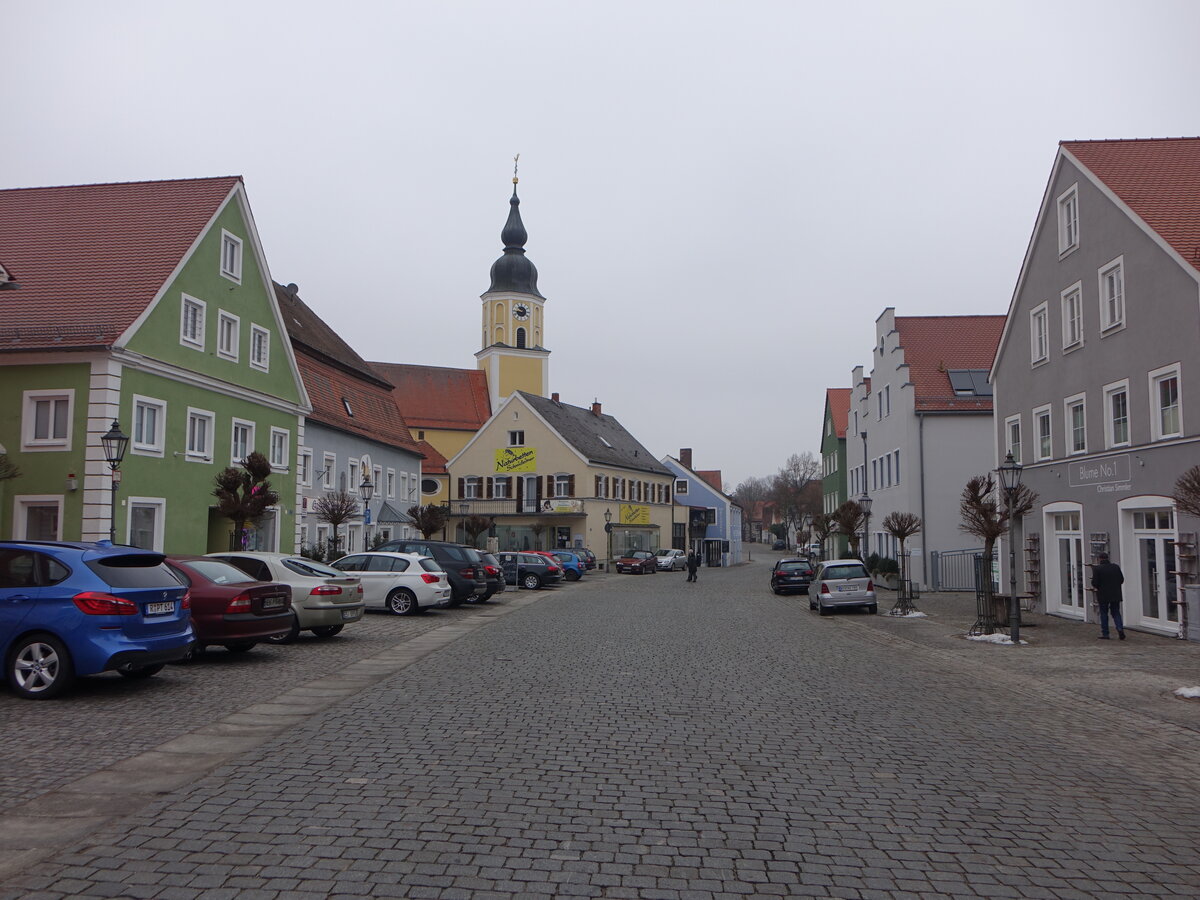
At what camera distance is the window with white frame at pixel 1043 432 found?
26.5 meters

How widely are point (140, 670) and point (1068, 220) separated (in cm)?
2318

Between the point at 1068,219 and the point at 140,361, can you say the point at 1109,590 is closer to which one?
the point at 1068,219

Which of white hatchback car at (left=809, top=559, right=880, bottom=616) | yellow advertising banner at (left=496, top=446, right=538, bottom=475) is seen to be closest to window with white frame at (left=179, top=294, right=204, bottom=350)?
white hatchback car at (left=809, top=559, right=880, bottom=616)

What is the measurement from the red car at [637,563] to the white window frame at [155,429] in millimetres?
35606

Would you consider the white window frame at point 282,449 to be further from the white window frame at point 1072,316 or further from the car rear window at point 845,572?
the white window frame at point 1072,316

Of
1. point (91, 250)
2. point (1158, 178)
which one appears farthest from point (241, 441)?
Answer: point (1158, 178)

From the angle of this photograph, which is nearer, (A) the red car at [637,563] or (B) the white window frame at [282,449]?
(B) the white window frame at [282,449]

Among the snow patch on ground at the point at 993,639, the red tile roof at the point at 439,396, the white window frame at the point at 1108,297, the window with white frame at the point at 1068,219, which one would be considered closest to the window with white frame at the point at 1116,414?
the white window frame at the point at 1108,297

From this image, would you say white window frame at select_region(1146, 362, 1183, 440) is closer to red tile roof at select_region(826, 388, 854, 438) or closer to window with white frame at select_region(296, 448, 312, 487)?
window with white frame at select_region(296, 448, 312, 487)

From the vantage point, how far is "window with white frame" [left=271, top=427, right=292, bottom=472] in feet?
111

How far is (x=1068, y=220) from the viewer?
25.4 m

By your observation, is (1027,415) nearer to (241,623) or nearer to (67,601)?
(241,623)

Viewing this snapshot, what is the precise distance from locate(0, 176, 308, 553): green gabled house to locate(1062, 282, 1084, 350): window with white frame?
71.5 feet

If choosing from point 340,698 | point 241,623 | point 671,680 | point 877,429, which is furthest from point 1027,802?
point 877,429
